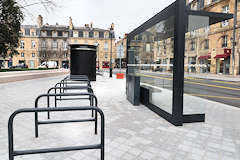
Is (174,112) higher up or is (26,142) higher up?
(174,112)

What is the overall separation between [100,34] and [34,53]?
66.8ft

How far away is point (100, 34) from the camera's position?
57.4 m

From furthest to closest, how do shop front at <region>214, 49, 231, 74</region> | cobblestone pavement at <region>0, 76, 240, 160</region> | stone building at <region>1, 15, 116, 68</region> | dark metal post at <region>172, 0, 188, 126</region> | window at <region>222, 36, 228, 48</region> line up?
stone building at <region>1, 15, 116, 68</region> → window at <region>222, 36, 228, 48</region> → shop front at <region>214, 49, 231, 74</region> → dark metal post at <region>172, 0, 188, 126</region> → cobblestone pavement at <region>0, 76, 240, 160</region>


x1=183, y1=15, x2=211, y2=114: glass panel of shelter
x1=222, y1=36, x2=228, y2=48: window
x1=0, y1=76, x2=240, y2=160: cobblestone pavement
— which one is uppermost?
x1=222, y1=36, x2=228, y2=48: window

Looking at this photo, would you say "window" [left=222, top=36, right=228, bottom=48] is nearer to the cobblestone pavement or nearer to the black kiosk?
the black kiosk

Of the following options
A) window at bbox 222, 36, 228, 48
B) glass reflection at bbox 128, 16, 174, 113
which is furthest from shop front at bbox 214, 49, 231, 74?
glass reflection at bbox 128, 16, 174, 113

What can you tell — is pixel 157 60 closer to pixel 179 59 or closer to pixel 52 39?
pixel 179 59

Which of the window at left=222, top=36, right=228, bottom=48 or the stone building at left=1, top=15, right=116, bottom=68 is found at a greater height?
the stone building at left=1, top=15, right=116, bottom=68

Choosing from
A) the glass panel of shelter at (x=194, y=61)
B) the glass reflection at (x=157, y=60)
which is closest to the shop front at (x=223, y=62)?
the glass reflection at (x=157, y=60)

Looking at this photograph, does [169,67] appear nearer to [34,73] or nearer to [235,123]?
[235,123]

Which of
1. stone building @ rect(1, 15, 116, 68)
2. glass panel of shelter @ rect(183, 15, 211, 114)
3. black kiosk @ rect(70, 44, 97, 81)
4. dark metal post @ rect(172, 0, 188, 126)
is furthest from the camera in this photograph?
stone building @ rect(1, 15, 116, 68)

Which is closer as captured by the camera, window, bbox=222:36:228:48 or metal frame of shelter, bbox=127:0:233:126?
metal frame of shelter, bbox=127:0:233:126

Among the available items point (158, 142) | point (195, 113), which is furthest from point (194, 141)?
point (195, 113)

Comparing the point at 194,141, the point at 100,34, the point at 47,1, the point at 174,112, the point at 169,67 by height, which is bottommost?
the point at 194,141
